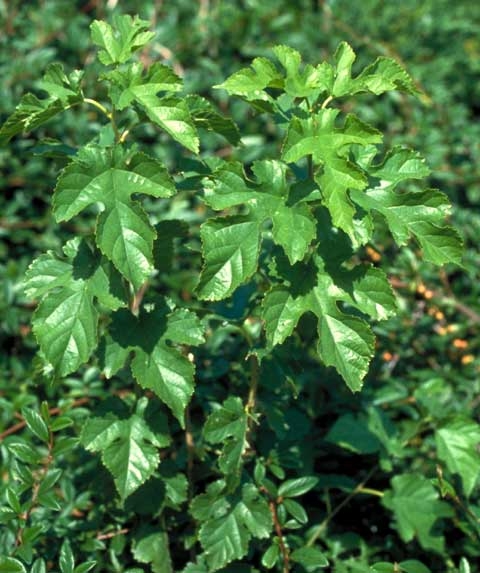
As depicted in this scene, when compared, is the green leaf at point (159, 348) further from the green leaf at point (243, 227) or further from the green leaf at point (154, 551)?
the green leaf at point (154, 551)

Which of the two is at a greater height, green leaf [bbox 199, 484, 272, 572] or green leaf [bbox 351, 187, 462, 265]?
green leaf [bbox 351, 187, 462, 265]

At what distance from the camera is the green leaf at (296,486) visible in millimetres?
2340

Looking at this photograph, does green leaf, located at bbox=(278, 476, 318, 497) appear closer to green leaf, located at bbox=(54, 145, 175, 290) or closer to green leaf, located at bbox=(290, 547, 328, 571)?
green leaf, located at bbox=(290, 547, 328, 571)

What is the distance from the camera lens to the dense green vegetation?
6.34 feet

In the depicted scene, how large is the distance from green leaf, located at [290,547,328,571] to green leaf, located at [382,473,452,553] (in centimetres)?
34

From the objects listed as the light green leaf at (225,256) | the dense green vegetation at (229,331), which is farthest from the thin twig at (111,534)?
the light green leaf at (225,256)

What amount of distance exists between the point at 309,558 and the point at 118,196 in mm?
1030

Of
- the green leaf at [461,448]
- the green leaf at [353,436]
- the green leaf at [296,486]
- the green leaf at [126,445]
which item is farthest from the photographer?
the green leaf at [353,436]

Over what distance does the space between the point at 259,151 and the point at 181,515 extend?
1666mm

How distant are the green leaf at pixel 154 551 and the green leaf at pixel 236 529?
153mm

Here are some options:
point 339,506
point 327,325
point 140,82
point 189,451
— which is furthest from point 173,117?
point 339,506

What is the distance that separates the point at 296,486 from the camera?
235cm

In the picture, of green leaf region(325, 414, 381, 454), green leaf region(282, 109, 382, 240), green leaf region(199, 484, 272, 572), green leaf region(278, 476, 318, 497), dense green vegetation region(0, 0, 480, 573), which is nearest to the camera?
green leaf region(282, 109, 382, 240)

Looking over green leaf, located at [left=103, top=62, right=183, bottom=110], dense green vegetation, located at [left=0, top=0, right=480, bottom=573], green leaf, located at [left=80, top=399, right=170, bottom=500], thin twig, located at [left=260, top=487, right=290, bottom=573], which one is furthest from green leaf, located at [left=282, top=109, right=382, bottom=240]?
thin twig, located at [left=260, top=487, right=290, bottom=573]
